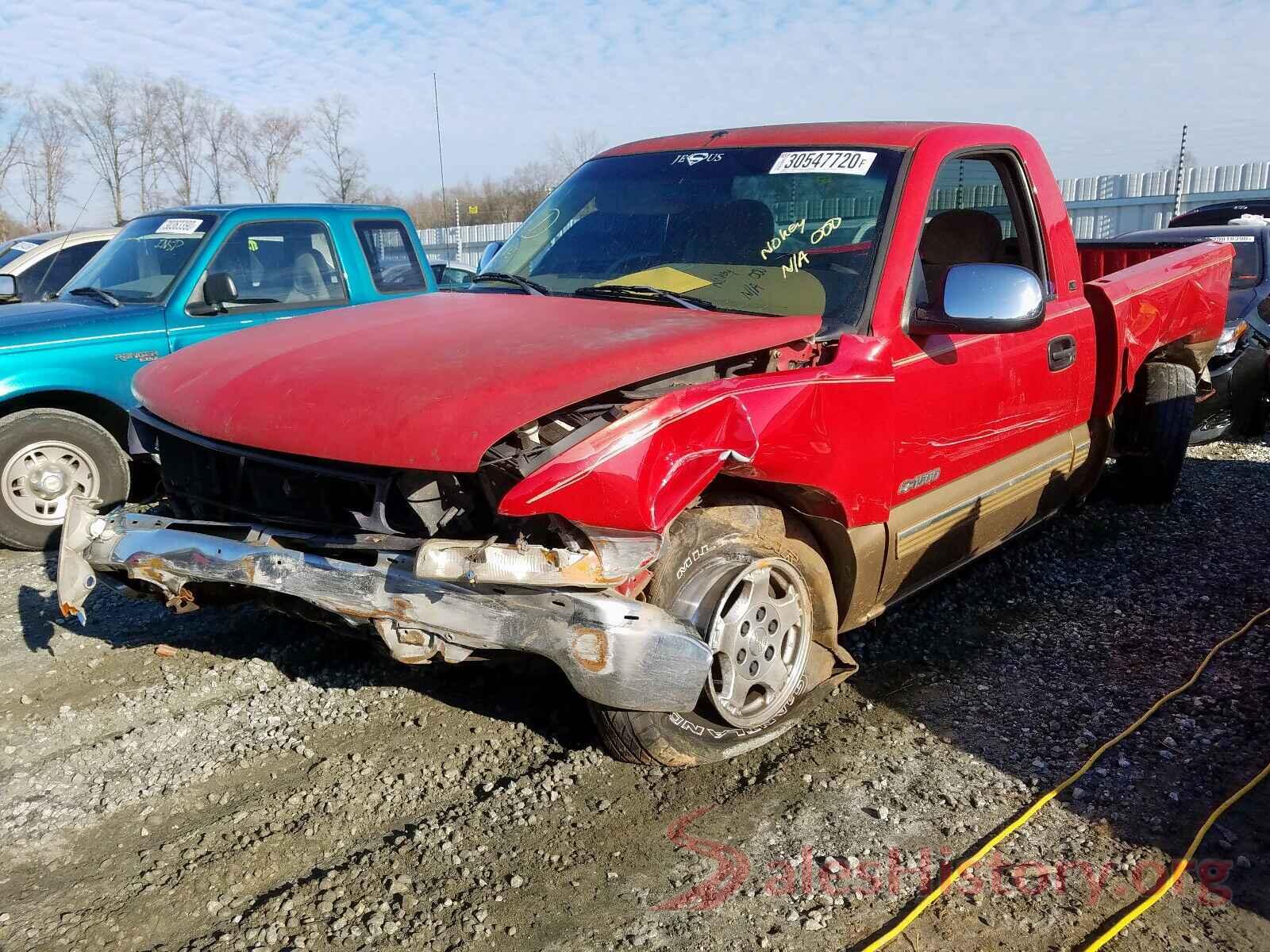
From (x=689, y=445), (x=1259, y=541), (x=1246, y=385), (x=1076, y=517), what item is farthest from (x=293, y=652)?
(x=1246, y=385)

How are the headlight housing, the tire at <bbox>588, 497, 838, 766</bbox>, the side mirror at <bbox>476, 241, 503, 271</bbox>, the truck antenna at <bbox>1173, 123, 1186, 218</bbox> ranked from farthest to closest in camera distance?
the truck antenna at <bbox>1173, 123, 1186, 218</bbox> < the headlight housing < the side mirror at <bbox>476, 241, 503, 271</bbox> < the tire at <bbox>588, 497, 838, 766</bbox>

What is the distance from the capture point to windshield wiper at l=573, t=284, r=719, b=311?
11.7ft

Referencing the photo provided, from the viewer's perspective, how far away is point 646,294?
3.70m

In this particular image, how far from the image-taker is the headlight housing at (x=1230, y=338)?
7.41 m

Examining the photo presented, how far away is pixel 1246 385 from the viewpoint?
7996 mm

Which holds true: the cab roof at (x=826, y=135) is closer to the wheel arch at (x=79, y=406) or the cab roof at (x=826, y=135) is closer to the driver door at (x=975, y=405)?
the driver door at (x=975, y=405)

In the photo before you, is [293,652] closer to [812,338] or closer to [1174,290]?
[812,338]

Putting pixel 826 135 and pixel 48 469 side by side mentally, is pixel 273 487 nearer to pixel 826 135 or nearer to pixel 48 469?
pixel 826 135

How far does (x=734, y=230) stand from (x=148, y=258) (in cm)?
437

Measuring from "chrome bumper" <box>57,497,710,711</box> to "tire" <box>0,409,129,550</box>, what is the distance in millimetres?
3270

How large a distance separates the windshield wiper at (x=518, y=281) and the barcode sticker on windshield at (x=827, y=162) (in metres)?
0.98

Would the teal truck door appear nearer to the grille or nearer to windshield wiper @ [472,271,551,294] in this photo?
windshield wiper @ [472,271,551,294]

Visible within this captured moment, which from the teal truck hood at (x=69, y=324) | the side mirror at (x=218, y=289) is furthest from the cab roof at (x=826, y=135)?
the teal truck hood at (x=69, y=324)

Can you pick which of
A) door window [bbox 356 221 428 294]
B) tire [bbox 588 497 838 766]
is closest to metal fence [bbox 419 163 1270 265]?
door window [bbox 356 221 428 294]
